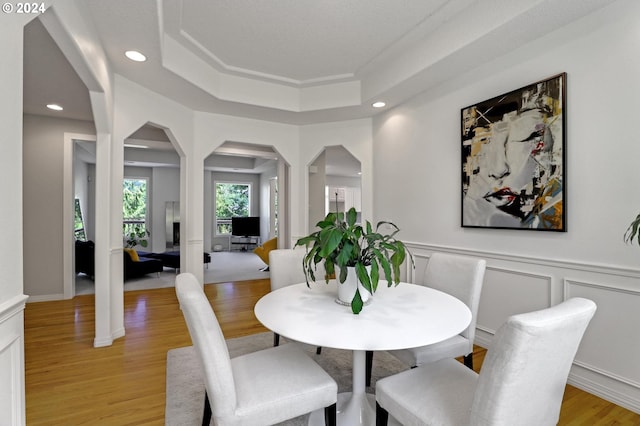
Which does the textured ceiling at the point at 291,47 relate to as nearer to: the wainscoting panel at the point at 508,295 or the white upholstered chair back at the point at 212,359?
the white upholstered chair back at the point at 212,359

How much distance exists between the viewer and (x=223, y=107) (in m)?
3.85

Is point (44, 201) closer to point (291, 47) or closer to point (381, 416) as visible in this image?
point (291, 47)

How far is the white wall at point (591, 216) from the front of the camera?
75.4 inches

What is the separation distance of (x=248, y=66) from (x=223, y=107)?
0.66 metres

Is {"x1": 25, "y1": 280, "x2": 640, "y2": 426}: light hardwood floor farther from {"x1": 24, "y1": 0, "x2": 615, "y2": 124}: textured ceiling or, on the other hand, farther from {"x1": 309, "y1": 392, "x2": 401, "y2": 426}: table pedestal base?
{"x1": 24, "y1": 0, "x2": 615, "y2": 124}: textured ceiling

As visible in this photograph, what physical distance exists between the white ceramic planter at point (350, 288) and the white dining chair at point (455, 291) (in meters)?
0.46

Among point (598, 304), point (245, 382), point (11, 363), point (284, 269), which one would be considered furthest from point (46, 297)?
point (598, 304)

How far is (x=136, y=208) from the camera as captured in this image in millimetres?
8773

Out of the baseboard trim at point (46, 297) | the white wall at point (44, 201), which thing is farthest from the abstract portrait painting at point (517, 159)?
the baseboard trim at point (46, 297)

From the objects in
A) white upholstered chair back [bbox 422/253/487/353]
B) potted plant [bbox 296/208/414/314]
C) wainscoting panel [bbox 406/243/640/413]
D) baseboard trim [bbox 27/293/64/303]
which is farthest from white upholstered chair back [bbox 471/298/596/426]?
baseboard trim [bbox 27/293/64/303]

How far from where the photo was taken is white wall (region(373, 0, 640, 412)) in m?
1.92

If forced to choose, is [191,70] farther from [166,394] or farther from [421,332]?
[421,332]

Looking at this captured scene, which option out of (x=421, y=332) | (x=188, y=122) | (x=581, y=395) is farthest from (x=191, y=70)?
(x=581, y=395)

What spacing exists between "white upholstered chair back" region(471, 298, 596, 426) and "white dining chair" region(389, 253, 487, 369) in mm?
671
